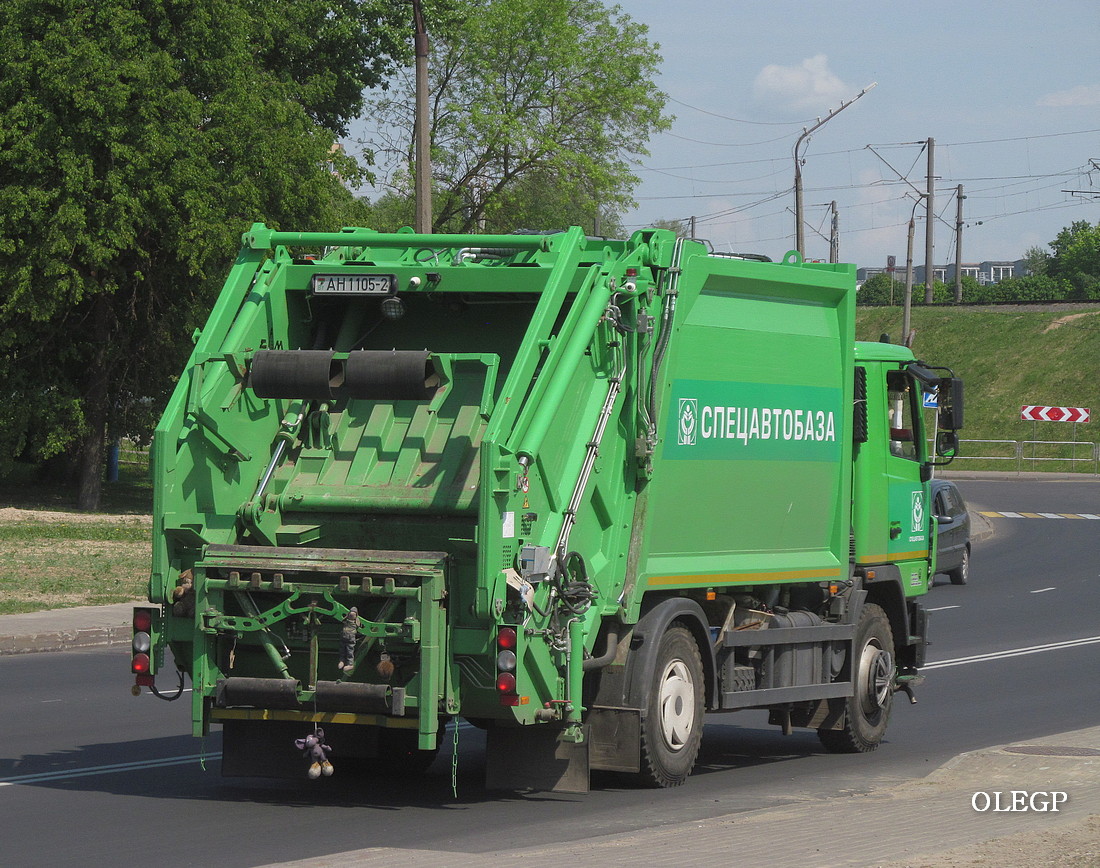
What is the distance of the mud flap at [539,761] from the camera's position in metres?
9.31

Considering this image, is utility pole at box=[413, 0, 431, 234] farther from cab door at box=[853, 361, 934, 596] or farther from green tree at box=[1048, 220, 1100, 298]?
green tree at box=[1048, 220, 1100, 298]

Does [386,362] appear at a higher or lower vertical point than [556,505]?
higher

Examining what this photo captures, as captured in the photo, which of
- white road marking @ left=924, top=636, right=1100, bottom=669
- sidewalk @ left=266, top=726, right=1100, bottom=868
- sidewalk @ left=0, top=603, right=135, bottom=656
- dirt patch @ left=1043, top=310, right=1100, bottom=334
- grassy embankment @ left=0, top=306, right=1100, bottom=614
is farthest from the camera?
dirt patch @ left=1043, top=310, right=1100, bottom=334

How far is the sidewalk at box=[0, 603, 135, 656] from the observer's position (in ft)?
56.4

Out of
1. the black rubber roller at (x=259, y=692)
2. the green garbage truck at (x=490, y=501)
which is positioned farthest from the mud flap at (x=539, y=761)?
the black rubber roller at (x=259, y=692)

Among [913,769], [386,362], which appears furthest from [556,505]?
[913,769]

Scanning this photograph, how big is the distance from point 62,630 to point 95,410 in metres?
16.4

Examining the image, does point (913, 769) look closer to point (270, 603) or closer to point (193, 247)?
point (270, 603)

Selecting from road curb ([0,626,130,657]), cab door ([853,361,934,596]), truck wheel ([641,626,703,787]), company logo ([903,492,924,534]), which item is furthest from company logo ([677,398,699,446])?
road curb ([0,626,130,657])

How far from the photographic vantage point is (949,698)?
14.6 meters

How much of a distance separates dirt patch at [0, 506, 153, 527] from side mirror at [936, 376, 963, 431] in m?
20.6

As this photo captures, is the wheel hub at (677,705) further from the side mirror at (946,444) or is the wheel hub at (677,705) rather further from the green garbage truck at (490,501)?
the side mirror at (946,444)

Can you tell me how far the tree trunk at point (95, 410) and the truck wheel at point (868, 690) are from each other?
23.9 metres

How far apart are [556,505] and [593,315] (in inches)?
42.3
